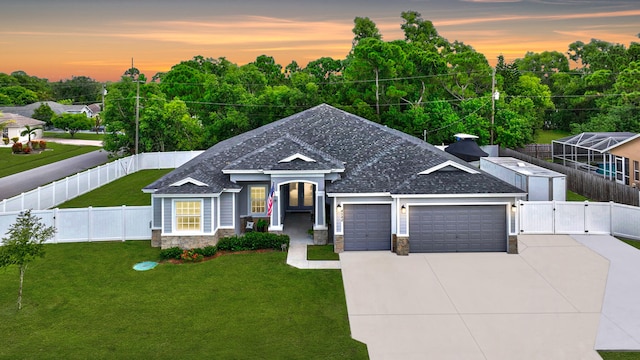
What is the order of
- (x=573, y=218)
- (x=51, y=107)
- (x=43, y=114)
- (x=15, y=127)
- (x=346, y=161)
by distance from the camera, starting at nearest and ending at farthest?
(x=573, y=218), (x=346, y=161), (x=15, y=127), (x=43, y=114), (x=51, y=107)

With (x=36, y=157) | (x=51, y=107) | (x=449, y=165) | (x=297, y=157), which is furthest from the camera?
(x=51, y=107)

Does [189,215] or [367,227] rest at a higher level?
[189,215]

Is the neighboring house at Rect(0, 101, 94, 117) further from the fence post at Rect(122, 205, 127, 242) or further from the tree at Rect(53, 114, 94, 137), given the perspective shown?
the fence post at Rect(122, 205, 127, 242)

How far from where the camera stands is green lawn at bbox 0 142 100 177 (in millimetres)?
47438

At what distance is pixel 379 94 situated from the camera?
56188mm

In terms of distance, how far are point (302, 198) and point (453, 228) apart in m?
10.6

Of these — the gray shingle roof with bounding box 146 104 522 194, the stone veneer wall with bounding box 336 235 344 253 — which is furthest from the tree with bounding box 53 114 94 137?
the stone veneer wall with bounding box 336 235 344 253

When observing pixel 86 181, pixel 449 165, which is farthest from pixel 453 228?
pixel 86 181

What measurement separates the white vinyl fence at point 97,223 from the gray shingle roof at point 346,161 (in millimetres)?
1964

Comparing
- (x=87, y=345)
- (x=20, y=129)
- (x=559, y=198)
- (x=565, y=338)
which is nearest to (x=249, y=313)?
(x=87, y=345)

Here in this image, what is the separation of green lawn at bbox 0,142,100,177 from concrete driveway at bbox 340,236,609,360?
39.8 metres

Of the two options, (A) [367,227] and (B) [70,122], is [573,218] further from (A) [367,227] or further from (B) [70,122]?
(B) [70,122]

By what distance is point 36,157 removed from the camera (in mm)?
55688

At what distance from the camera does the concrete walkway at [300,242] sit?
1930 cm
